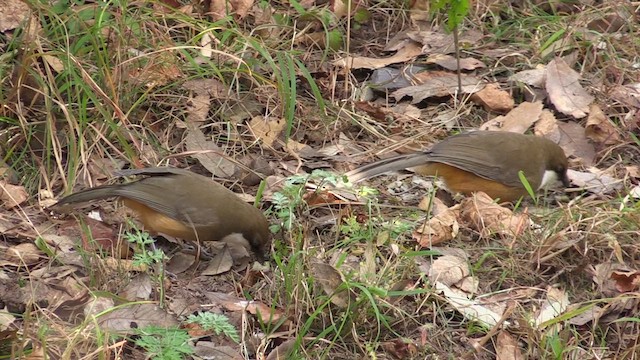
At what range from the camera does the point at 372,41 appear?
7.59 m

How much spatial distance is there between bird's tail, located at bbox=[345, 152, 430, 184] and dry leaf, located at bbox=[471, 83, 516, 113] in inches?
38.5

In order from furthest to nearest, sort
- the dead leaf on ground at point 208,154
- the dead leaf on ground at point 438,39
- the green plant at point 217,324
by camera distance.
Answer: the dead leaf on ground at point 438,39 → the dead leaf on ground at point 208,154 → the green plant at point 217,324

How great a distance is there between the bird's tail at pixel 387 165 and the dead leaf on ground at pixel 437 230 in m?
0.46

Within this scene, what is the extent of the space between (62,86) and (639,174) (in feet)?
11.0

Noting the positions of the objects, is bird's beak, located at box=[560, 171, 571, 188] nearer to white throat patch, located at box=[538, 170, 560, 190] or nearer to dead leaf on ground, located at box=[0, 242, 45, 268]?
white throat patch, located at box=[538, 170, 560, 190]

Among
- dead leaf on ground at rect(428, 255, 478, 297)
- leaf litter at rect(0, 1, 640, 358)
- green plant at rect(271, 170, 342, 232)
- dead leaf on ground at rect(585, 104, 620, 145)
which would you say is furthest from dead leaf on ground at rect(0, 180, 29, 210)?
dead leaf on ground at rect(585, 104, 620, 145)

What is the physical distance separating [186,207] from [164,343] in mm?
1228

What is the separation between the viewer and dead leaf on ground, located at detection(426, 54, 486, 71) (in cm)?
734

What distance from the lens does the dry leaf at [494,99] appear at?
22.9 ft

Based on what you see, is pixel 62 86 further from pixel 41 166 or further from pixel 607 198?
pixel 607 198

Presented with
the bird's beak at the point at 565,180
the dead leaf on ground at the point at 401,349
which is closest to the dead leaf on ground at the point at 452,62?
the bird's beak at the point at 565,180

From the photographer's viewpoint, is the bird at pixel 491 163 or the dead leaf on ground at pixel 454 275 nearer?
the dead leaf on ground at pixel 454 275

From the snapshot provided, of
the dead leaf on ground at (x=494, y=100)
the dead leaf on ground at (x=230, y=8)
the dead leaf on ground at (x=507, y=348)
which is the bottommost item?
the dead leaf on ground at (x=494, y=100)

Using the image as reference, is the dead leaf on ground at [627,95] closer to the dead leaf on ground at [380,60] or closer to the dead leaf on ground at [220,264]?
the dead leaf on ground at [380,60]
